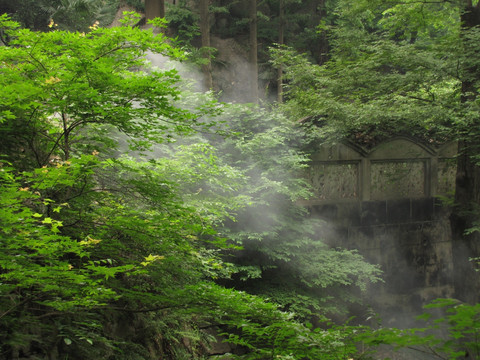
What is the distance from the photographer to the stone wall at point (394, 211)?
9.41m

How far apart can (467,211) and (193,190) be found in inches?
234

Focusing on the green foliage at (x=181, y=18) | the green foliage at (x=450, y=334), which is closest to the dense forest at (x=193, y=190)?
the green foliage at (x=450, y=334)

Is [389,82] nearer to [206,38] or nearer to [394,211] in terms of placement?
[394,211]

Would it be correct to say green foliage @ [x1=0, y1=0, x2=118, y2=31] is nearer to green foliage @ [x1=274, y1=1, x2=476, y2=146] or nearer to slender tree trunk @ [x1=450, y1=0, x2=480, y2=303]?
green foliage @ [x1=274, y1=1, x2=476, y2=146]

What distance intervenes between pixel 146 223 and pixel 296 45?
19.3 meters

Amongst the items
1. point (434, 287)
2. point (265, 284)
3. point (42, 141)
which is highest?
point (42, 141)

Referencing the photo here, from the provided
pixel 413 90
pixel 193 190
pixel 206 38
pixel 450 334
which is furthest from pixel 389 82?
pixel 450 334

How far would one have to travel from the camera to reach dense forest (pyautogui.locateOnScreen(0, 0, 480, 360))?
8.50ft

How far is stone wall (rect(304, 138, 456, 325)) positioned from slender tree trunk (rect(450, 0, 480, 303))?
1369mm

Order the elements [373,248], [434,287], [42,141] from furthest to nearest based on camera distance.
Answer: [434,287], [373,248], [42,141]

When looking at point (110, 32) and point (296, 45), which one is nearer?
point (110, 32)

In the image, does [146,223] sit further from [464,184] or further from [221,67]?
[221,67]

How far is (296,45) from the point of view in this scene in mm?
20578

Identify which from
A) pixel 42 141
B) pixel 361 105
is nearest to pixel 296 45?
pixel 361 105
